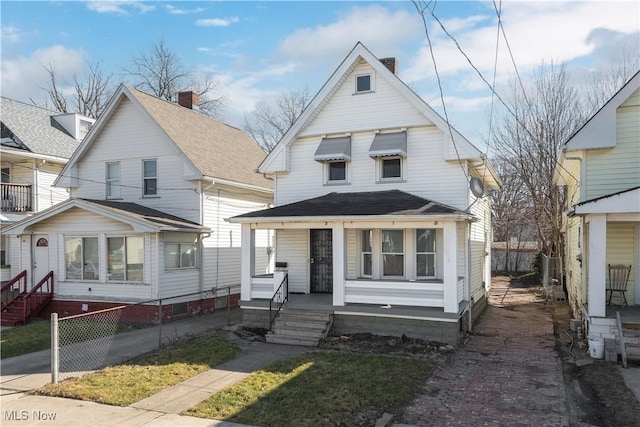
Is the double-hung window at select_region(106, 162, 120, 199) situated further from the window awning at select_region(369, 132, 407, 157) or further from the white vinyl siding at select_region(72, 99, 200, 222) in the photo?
the window awning at select_region(369, 132, 407, 157)

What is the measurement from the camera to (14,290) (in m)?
17.5

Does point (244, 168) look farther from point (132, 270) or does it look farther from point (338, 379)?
point (338, 379)

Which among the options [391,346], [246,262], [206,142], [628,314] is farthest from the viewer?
[206,142]

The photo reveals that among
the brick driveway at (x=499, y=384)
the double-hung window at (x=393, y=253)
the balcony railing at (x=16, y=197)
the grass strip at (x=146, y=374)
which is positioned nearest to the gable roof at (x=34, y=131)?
the balcony railing at (x=16, y=197)

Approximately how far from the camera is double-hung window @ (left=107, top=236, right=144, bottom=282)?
15750 millimetres

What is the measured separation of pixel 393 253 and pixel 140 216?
8.18m

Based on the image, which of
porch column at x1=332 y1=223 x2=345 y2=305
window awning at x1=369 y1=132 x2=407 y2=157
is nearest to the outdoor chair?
window awning at x1=369 y1=132 x2=407 y2=157

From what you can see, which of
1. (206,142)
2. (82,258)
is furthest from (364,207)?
(82,258)

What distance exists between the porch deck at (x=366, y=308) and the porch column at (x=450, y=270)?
264mm

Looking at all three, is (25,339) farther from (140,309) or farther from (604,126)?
(604,126)

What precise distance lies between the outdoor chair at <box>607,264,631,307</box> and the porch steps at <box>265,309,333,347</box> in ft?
24.2

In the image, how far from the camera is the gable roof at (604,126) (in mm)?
11836

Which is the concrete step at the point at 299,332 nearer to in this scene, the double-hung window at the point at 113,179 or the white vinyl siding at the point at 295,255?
the white vinyl siding at the point at 295,255

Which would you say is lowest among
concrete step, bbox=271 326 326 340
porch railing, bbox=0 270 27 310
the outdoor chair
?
concrete step, bbox=271 326 326 340
